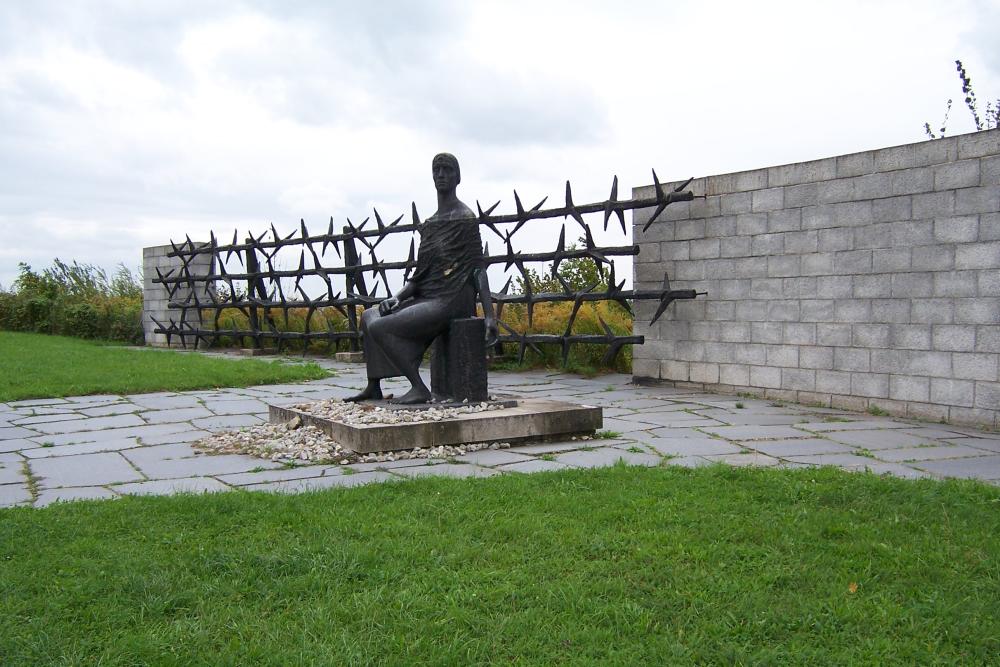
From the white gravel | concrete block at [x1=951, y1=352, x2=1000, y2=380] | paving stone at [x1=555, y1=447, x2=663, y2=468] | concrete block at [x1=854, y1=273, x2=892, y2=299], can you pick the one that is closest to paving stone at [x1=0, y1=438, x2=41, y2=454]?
the white gravel

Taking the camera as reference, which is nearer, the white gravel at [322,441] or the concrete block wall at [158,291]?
the white gravel at [322,441]

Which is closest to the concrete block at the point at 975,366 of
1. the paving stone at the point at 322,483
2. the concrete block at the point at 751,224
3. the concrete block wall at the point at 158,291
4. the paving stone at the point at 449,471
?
the concrete block at the point at 751,224

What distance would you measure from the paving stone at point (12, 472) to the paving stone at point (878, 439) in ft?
15.8

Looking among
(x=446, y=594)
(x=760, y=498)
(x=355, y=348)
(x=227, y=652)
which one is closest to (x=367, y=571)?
(x=446, y=594)

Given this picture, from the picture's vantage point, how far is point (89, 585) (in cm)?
254

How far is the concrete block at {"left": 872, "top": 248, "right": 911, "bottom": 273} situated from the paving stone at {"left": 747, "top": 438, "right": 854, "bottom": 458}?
2040mm

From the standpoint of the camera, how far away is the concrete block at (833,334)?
686cm

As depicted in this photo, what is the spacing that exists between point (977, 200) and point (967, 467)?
8.34ft

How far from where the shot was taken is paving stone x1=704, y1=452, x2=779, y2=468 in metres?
4.41

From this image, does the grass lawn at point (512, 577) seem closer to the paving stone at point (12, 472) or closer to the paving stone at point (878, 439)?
the paving stone at point (12, 472)

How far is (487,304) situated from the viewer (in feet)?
18.7

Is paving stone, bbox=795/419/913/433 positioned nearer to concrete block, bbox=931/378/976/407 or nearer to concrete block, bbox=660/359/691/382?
concrete block, bbox=931/378/976/407

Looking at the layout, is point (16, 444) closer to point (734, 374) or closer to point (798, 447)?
point (798, 447)

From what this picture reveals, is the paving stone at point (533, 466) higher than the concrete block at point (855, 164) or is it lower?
lower
